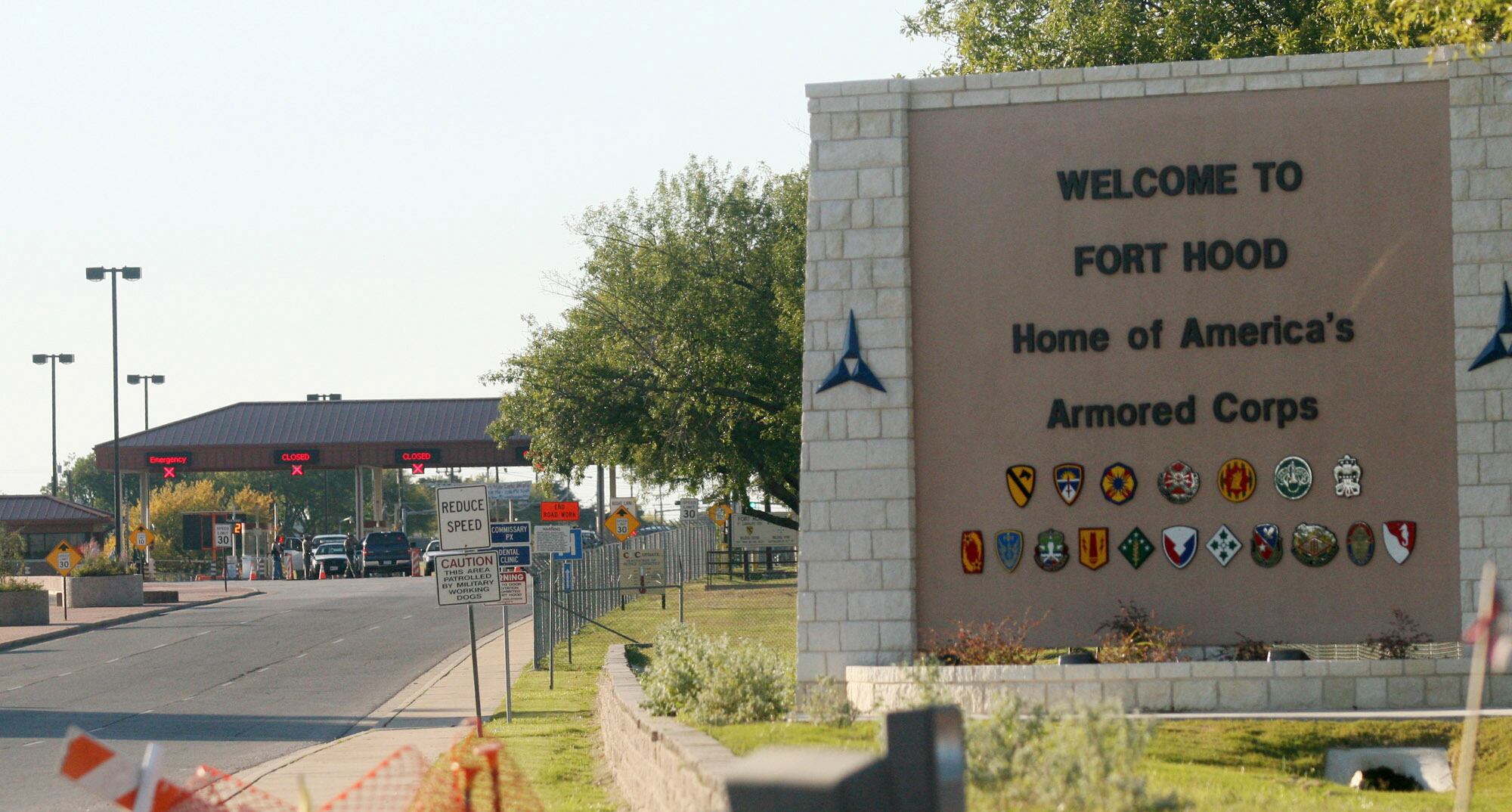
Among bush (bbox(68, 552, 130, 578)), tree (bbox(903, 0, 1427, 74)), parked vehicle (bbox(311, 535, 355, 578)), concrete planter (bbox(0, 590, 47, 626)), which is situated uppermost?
tree (bbox(903, 0, 1427, 74))

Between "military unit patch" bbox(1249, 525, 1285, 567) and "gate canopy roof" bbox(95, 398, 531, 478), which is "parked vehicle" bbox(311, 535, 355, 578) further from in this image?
"military unit patch" bbox(1249, 525, 1285, 567)

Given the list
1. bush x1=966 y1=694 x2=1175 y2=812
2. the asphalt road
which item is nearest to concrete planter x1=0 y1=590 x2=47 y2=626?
the asphalt road

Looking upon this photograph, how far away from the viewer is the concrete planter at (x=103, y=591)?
158ft

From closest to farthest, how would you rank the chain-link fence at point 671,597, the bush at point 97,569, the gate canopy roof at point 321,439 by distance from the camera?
the chain-link fence at point 671,597 < the bush at point 97,569 < the gate canopy roof at point 321,439

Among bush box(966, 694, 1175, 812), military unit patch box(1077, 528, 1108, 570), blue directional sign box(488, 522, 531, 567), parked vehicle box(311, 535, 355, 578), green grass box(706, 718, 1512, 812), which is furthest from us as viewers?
parked vehicle box(311, 535, 355, 578)

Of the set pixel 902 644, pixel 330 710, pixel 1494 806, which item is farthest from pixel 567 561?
pixel 1494 806

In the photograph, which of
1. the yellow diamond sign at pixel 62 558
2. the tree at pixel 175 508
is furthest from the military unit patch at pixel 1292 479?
the tree at pixel 175 508

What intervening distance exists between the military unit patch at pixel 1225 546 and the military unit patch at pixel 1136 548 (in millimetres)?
521

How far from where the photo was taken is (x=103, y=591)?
4841cm

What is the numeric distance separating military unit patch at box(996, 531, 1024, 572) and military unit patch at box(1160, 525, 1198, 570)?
4.17ft

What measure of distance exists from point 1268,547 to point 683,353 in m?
21.7

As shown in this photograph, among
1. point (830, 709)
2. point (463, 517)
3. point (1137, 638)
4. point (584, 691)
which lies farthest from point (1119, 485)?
point (584, 691)

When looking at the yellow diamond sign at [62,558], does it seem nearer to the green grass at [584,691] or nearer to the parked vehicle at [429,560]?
the green grass at [584,691]

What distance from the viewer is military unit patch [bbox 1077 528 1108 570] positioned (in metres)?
14.3
